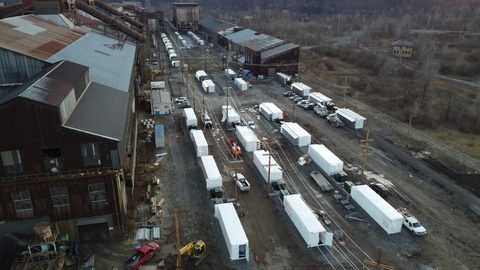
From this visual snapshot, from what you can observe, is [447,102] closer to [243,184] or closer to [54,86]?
[243,184]

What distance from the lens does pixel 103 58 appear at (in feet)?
163

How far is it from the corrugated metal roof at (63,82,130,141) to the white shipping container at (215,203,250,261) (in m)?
10.8

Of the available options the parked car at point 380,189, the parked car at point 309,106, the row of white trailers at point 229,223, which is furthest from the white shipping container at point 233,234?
the parked car at point 309,106

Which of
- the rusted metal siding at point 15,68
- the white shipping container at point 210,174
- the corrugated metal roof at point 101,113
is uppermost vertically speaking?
the rusted metal siding at point 15,68

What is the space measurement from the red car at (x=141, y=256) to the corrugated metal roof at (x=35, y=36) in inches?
951

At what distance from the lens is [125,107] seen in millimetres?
36156

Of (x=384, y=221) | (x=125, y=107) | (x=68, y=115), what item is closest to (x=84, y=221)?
(x=68, y=115)

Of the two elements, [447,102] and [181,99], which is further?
[181,99]

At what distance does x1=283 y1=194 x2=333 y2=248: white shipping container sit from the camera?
28500 millimetres

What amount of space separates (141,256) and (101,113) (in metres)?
13.0

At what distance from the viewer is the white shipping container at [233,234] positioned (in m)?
27.0

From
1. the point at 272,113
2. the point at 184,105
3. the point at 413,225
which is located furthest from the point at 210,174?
the point at 184,105

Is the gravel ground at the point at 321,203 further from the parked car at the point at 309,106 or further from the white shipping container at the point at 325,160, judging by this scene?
the parked car at the point at 309,106

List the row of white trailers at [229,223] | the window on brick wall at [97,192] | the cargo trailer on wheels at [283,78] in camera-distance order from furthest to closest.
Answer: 1. the cargo trailer on wheels at [283,78]
2. the window on brick wall at [97,192]
3. the row of white trailers at [229,223]
